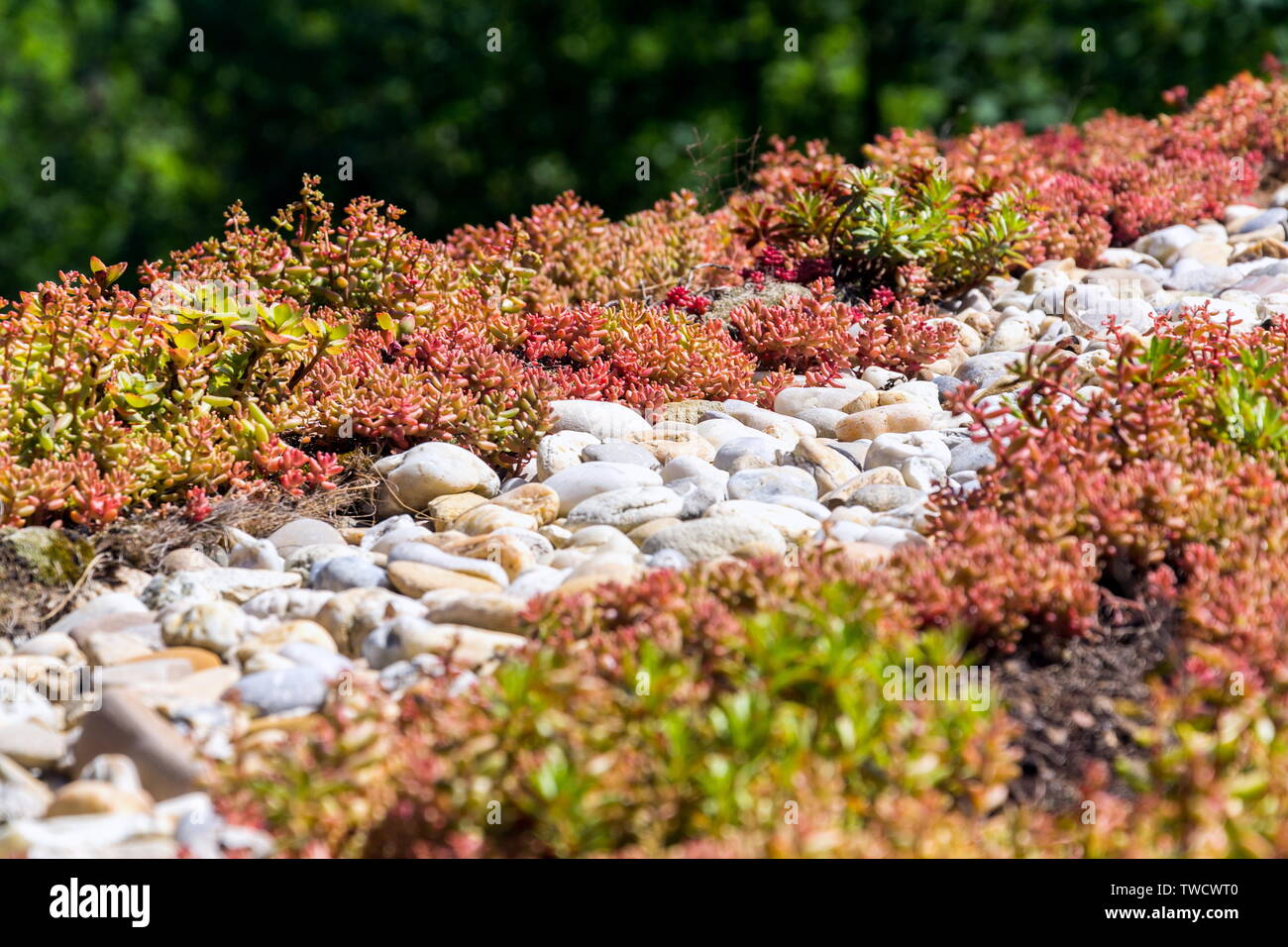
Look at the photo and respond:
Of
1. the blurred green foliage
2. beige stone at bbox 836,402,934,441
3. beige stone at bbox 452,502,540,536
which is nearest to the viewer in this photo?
beige stone at bbox 452,502,540,536

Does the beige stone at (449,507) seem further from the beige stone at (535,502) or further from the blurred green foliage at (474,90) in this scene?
the blurred green foliage at (474,90)

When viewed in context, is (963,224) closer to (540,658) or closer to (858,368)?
(858,368)

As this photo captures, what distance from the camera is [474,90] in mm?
15156

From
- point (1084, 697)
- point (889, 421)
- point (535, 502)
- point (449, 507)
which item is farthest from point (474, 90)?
point (1084, 697)

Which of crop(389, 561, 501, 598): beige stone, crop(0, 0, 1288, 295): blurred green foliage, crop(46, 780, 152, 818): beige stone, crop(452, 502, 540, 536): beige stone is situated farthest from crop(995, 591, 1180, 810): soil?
crop(0, 0, 1288, 295): blurred green foliage

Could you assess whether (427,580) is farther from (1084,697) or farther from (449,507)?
(1084,697)

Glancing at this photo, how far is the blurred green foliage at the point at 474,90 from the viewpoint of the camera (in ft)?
47.3

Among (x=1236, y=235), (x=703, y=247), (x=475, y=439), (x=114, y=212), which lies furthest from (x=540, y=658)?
(x=114, y=212)

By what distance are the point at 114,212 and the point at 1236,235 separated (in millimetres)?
11970

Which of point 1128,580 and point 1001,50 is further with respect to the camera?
point 1001,50

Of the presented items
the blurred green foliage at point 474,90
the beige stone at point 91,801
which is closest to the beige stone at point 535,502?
the beige stone at point 91,801

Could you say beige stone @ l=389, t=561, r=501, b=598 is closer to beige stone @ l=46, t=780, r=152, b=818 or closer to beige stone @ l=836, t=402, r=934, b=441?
beige stone @ l=46, t=780, r=152, b=818

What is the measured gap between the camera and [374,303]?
20.0 feet

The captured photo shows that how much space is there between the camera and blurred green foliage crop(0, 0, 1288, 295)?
14.4m
